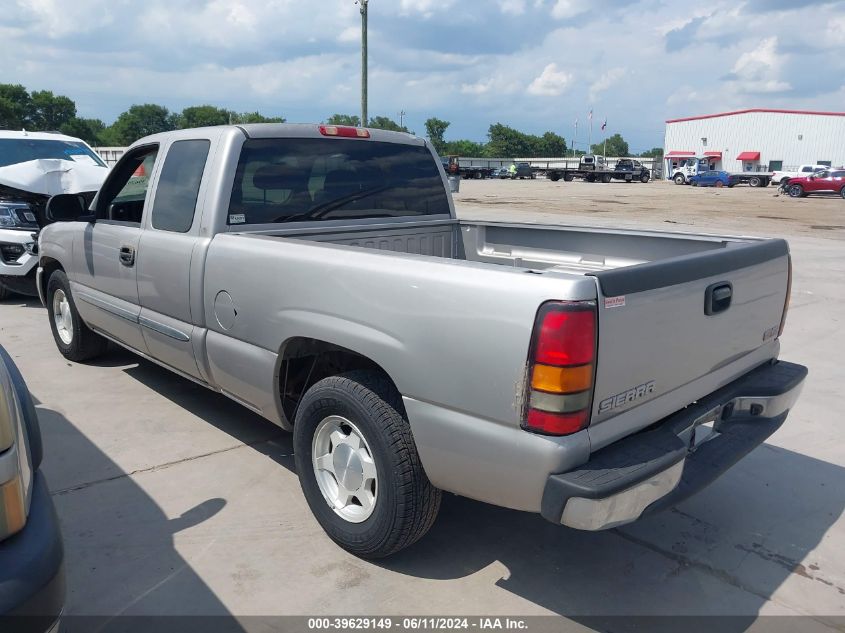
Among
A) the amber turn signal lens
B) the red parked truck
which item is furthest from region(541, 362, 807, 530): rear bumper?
the red parked truck

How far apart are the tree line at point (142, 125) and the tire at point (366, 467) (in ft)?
244

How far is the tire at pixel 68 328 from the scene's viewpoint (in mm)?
5484

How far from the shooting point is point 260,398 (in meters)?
3.47

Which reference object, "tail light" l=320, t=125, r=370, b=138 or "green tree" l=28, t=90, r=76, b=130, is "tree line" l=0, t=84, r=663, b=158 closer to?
"green tree" l=28, t=90, r=76, b=130

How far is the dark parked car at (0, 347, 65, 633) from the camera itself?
180 centimetres

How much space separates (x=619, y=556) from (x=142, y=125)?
412 ft

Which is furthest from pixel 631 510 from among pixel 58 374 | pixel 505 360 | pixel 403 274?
pixel 58 374

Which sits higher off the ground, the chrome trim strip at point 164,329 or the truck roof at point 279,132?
the truck roof at point 279,132

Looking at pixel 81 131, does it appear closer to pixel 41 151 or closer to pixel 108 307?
pixel 41 151

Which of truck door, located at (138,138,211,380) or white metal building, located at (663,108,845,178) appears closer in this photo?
truck door, located at (138,138,211,380)

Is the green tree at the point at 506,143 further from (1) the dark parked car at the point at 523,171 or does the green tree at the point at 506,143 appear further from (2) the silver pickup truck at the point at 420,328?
(2) the silver pickup truck at the point at 420,328

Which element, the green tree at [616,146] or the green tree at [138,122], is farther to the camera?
the green tree at [616,146]

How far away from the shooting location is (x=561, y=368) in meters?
2.24

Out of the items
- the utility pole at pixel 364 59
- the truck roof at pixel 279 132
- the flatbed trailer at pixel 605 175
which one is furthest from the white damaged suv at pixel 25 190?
the flatbed trailer at pixel 605 175
